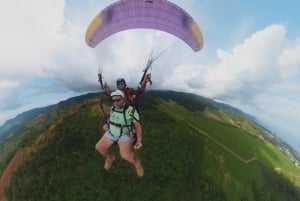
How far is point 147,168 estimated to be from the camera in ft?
337

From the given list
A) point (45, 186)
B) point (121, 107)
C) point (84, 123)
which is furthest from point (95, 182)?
point (121, 107)

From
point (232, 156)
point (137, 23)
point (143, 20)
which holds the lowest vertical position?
point (232, 156)

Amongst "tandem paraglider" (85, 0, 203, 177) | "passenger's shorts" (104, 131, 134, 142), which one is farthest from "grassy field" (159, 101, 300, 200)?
"passenger's shorts" (104, 131, 134, 142)

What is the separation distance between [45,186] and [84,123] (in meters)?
21.9

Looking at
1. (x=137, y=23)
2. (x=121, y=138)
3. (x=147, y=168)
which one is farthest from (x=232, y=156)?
(x=121, y=138)

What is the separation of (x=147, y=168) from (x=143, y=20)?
85.1 metres

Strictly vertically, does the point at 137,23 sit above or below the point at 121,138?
above

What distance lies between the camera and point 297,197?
13750 centimetres

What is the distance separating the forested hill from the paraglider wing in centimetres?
8001

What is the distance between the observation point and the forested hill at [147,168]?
97.6 meters

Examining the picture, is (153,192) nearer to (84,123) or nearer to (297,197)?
Answer: (84,123)

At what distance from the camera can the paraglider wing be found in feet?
63.5

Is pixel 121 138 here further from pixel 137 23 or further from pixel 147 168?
pixel 147 168

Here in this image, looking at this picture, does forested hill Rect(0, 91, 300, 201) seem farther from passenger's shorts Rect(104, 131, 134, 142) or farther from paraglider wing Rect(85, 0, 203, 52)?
passenger's shorts Rect(104, 131, 134, 142)
